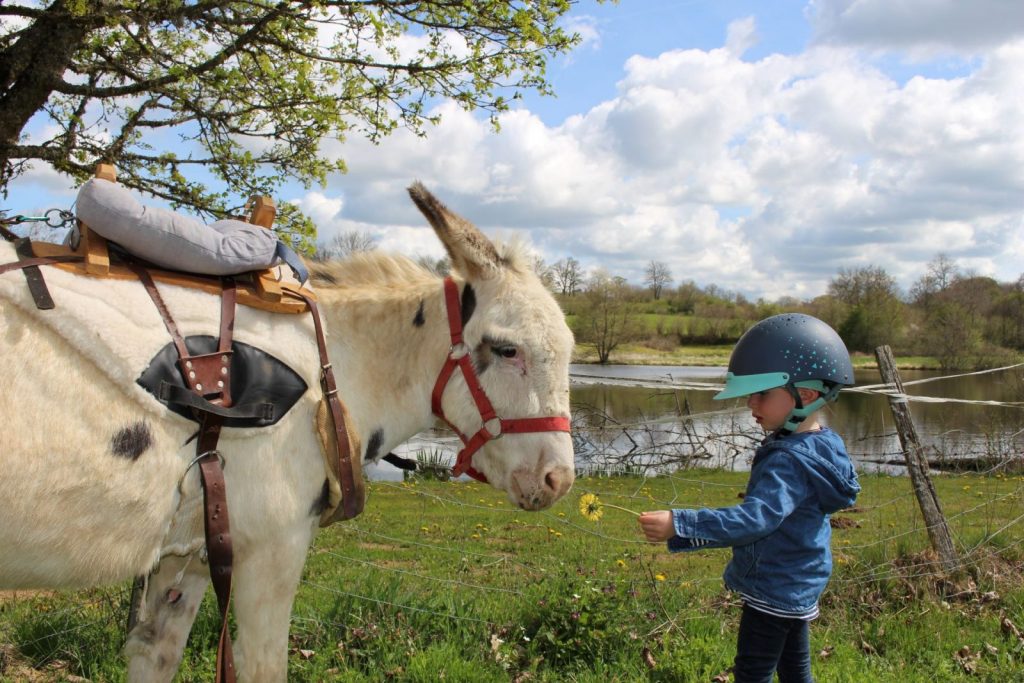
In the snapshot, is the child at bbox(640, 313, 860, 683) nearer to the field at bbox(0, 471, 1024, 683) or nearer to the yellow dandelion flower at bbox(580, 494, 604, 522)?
the yellow dandelion flower at bbox(580, 494, 604, 522)

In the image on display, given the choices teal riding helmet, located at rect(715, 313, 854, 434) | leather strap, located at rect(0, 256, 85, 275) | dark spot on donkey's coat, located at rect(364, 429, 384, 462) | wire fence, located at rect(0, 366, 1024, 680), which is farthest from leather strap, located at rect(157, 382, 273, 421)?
wire fence, located at rect(0, 366, 1024, 680)

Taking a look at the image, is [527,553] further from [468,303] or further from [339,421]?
[339,421]

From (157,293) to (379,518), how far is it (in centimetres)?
772

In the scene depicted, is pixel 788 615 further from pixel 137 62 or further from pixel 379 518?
pixel 137 62

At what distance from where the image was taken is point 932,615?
4328mm

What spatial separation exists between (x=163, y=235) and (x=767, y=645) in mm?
2699

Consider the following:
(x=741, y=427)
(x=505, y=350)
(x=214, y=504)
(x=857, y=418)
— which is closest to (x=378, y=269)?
(x=505, y=350)

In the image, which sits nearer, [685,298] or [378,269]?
[378,269]

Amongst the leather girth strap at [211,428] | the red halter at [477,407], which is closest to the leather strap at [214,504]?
the leather girth strap at [211,428]

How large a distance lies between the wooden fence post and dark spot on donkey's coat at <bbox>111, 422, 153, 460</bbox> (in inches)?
195

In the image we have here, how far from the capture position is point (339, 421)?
2.37 meters

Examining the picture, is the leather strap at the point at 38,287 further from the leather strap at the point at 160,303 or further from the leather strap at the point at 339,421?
the leather strap at the point at 339,421

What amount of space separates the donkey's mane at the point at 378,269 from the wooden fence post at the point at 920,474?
3.62 meters

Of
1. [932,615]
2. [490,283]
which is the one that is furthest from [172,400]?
[932,615]
